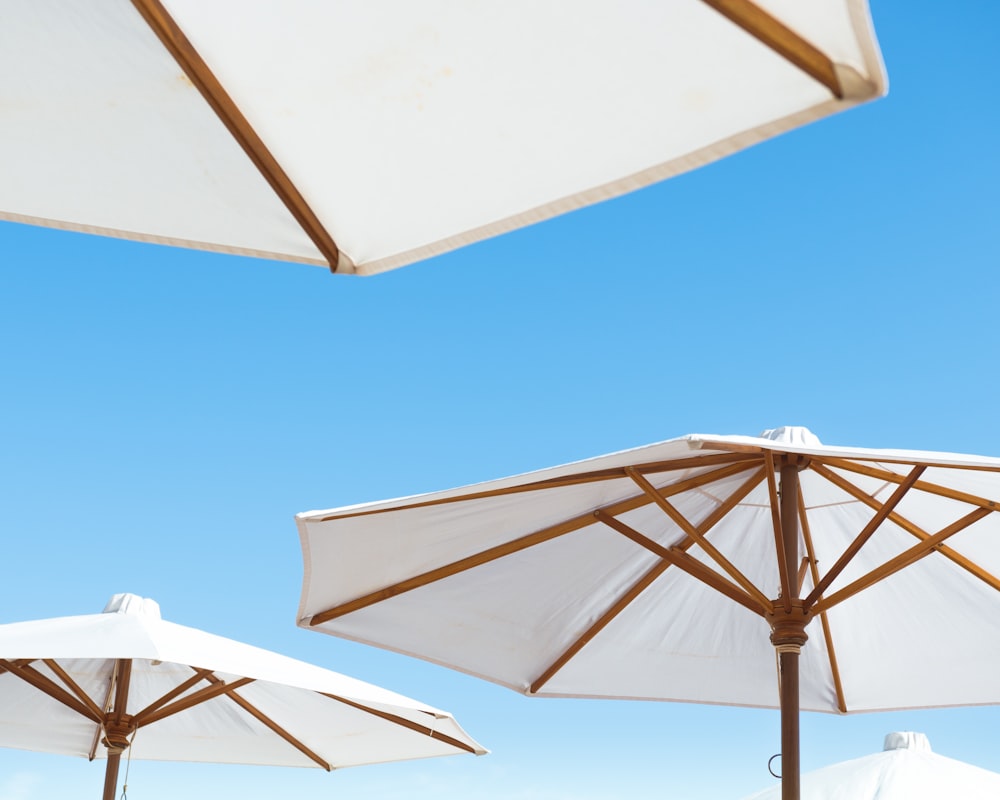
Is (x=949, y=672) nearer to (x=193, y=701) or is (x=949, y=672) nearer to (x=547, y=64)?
(x=193, y=701)

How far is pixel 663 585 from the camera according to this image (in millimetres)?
5160

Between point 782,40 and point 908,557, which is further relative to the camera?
point 908,557

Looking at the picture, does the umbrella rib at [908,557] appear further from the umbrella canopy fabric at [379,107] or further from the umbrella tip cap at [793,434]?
the umbrella canopy fabric at [379,107]

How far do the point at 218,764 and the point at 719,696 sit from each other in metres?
3.26

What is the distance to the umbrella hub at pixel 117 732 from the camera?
598 centimetres

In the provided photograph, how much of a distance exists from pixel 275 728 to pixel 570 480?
3462mm

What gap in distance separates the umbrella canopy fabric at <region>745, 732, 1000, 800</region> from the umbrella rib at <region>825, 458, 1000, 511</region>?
3164mm

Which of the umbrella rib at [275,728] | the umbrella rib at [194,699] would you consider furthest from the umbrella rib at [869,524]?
the umbrella rib at [275,728]

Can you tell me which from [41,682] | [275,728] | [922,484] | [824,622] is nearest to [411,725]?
[275,728]

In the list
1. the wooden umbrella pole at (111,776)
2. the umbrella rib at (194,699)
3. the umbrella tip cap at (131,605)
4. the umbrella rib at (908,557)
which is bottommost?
the wooden umbrella pole at (111,776)

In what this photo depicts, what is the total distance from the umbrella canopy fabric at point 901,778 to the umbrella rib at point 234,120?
5.77 m

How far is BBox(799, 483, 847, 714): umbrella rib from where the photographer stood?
4.86 metres

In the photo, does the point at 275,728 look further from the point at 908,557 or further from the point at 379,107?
the point at 379,107

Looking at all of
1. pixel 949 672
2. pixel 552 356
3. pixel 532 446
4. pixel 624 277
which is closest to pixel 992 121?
pixel 624 277
